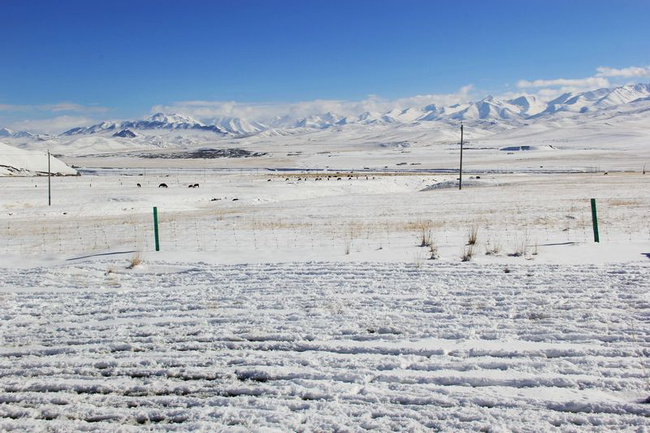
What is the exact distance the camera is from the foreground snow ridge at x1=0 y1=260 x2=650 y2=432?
493 centimetres

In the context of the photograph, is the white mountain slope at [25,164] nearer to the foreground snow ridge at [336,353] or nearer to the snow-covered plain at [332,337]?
the snow-covered plain at [332,337]

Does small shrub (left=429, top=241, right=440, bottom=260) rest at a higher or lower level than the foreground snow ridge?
higher

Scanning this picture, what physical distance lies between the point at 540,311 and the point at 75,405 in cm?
590

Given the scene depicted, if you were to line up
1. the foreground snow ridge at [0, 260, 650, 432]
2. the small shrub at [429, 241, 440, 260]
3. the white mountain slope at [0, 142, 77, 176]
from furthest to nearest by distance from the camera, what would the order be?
the white mountain slope at [0, 142, 77, 176]
the small shrub at [429, 241, 440, 260]
the foreground snow ridge at [0, 260, 650, 432]

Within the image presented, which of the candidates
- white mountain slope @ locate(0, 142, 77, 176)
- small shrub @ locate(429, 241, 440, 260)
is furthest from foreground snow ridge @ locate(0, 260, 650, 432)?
white mountain slope @ locate(0, 142, 77, 176)

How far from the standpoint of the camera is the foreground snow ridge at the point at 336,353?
194 inches

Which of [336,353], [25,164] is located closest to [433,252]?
[336,353]

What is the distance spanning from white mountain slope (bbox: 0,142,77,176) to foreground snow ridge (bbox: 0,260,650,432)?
75.0 metres

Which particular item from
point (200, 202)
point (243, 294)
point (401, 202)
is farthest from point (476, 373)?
point (200, 202)

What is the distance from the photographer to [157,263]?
1241 centimetres

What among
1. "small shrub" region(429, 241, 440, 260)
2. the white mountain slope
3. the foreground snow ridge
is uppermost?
the white mountain slope

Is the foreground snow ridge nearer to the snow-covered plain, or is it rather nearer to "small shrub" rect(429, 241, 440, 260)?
the snow-covered plain

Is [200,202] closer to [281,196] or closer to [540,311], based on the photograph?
[281,196]

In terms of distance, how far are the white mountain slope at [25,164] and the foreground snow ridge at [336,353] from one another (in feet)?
246
